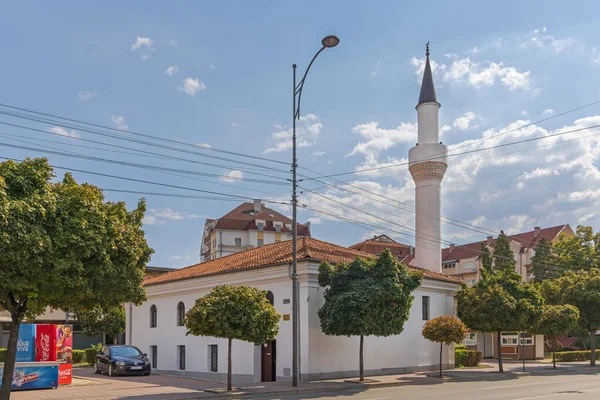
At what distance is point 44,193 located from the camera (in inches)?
588

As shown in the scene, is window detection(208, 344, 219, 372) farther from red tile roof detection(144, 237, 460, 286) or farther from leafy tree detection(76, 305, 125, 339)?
leafy tree detection(76, 305, 125, 339)

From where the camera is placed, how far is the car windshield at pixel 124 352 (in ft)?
97.1

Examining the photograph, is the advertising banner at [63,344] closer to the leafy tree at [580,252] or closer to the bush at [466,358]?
the bush at [466,358]

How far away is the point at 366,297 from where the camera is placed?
77.2ft

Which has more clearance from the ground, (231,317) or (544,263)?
(544,263)

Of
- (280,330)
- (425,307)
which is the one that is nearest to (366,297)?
(280,330)

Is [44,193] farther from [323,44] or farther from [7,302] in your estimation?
[323,44]

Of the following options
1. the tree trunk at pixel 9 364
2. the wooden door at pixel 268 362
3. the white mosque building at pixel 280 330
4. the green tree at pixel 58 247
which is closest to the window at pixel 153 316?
the white mosque building at pixel 280 330

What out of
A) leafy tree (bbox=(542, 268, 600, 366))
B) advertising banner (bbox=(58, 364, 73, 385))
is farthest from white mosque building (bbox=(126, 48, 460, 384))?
leafy tree (bbox=(542, 268, 600, 366))

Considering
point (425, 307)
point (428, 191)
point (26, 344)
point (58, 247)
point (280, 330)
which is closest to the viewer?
point (58, 247)

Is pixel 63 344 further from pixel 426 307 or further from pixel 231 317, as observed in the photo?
pixel 426 307

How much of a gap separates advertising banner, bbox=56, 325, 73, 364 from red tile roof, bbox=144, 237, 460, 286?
7331 millimetres

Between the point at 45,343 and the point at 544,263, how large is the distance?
6013 centimetres

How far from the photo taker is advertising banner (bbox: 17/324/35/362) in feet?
74.1
